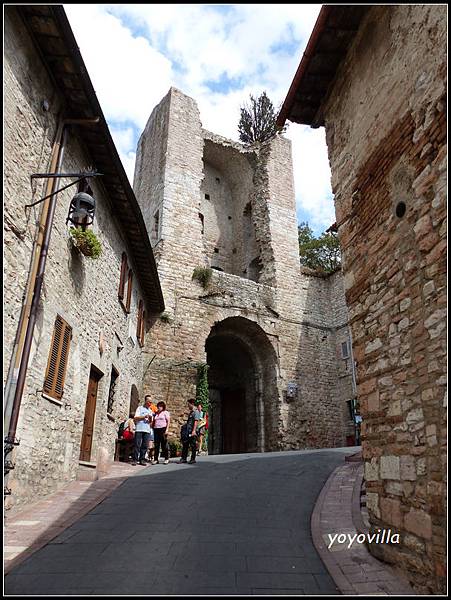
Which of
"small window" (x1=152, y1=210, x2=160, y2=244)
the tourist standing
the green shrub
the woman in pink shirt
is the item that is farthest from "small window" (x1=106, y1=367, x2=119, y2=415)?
"small window" (x1=152, y1=210, x2=160, y2=244)

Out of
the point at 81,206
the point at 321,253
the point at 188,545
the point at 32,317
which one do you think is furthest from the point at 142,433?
the point at 321,253

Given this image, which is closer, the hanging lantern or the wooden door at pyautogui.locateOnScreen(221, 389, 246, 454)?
the hanging lantern

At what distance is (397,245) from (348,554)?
10.7 feet

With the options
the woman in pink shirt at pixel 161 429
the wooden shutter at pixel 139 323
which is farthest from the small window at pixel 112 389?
the wooden shutter at pixel 139 323

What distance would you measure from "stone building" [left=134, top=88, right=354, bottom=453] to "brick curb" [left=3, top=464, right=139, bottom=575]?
693cm

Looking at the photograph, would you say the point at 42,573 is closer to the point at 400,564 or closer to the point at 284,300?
the point at 400,564

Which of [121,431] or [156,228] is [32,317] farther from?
[156,228]

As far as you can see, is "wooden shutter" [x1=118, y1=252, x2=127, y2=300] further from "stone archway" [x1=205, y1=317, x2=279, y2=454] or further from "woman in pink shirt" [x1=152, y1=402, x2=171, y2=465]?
"stone archway" [x1=205, y1=317, x2=279, y2=454]

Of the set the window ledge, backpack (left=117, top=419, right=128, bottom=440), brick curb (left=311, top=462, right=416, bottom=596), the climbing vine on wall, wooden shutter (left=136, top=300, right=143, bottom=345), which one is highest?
wooden shutter (left=136, top=300, right=143, bottom=345)

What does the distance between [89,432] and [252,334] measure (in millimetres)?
10480

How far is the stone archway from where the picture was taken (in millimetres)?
17719

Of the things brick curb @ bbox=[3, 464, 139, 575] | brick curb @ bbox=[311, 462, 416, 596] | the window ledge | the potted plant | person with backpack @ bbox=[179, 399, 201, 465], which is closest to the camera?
brick curb @ bbox=[311, 462, 416, 596]

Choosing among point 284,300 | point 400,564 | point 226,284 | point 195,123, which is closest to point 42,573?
point 400,564

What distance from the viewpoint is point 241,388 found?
19875mm
